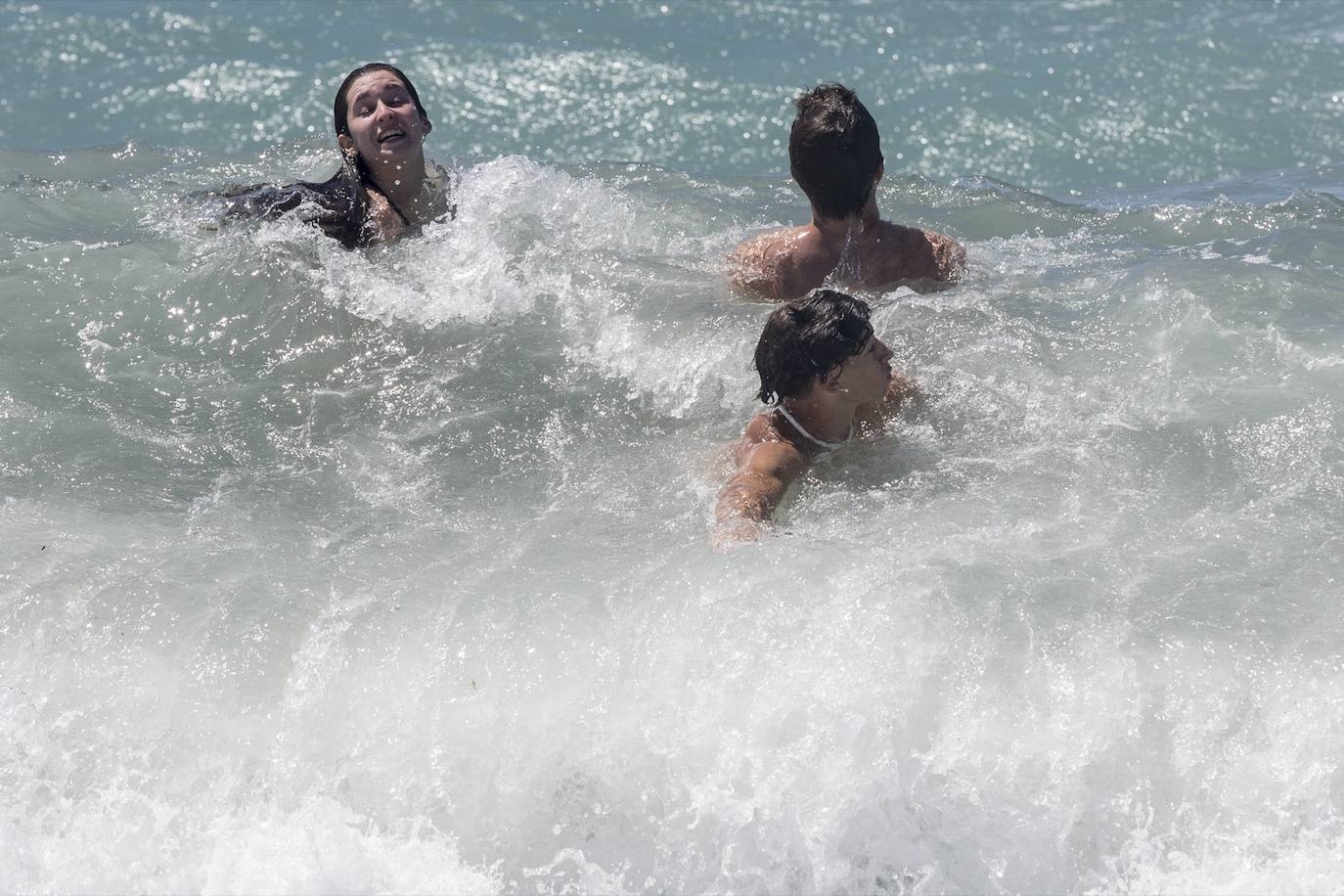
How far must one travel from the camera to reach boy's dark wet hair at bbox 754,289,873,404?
434cm

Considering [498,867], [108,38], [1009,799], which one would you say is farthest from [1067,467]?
[108,38]

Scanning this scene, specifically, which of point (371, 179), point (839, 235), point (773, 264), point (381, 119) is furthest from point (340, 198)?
point (839, 235)

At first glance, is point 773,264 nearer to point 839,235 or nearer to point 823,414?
point 839,235

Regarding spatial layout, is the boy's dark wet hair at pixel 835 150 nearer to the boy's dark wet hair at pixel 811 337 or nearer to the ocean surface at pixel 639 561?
the ocean surface at pixel 639 561

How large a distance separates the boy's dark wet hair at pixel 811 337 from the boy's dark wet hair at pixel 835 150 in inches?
33.6

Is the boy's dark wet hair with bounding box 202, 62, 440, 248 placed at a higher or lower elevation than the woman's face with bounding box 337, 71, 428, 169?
lower

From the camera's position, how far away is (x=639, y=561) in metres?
4.29

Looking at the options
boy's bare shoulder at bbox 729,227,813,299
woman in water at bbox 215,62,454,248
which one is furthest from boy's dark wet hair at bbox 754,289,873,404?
woman in water at bbox 215,62,454,248

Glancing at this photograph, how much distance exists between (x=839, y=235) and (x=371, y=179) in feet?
6.40

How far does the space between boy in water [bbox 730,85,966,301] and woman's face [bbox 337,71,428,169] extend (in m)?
1.40

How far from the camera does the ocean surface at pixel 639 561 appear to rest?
358cm

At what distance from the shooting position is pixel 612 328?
5555 millimetres

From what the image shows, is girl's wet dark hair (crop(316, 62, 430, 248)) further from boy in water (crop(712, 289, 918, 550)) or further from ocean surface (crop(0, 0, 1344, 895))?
boy in water (crop(712, 289, 918, 550))

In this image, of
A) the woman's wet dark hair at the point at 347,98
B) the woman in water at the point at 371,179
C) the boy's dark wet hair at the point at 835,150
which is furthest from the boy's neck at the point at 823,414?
the woman's wet dark hair at the point at 347,98
